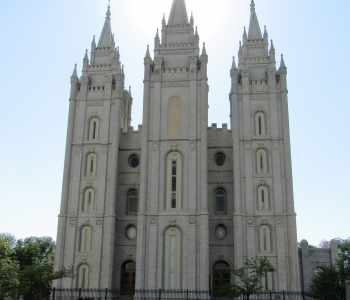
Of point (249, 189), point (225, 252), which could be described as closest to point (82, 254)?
point (225, 252)

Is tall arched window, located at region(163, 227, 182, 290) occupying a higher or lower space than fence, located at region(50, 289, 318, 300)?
higher

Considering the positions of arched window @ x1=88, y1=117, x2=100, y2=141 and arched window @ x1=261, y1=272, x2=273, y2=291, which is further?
arched window @ x1=88, y1=117, x2=100, y2=141

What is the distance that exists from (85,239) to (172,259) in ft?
22.8

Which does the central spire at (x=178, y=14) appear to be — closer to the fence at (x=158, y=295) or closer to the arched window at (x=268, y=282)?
the arched window at (x=268, y=282)

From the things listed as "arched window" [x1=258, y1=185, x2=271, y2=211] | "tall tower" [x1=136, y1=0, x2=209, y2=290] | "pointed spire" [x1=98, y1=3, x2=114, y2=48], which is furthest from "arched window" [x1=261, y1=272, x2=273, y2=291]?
"pointed spire" [x1=98, y1=3, x2=114, y2=48]

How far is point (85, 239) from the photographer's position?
39.5 m

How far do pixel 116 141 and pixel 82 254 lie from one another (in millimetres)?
9182

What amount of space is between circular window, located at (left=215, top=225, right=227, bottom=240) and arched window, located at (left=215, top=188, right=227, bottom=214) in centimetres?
121

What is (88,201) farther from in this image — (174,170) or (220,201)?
(220,201)

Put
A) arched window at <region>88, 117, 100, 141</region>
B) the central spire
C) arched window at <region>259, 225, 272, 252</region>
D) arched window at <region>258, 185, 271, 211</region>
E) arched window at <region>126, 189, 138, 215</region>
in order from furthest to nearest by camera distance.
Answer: the central spire < arched window at <region>88, 117, 100, 141</region> < arched window at <region>126, 189, 138, 215</region> < arched window at <region>258, 185, 271, 211</region> < arched window at <region>259, 225, 272, 252</region>

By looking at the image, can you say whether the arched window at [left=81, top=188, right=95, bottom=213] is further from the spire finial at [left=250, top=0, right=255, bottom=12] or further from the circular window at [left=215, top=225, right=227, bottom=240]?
the spire finial at [left=250, top=0, right=255, bottom=12]

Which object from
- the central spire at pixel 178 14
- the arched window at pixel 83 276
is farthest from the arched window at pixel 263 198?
the central spire at pixel 178 14

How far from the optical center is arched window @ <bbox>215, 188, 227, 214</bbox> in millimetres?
40597

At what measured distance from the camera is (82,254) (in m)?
38.8
